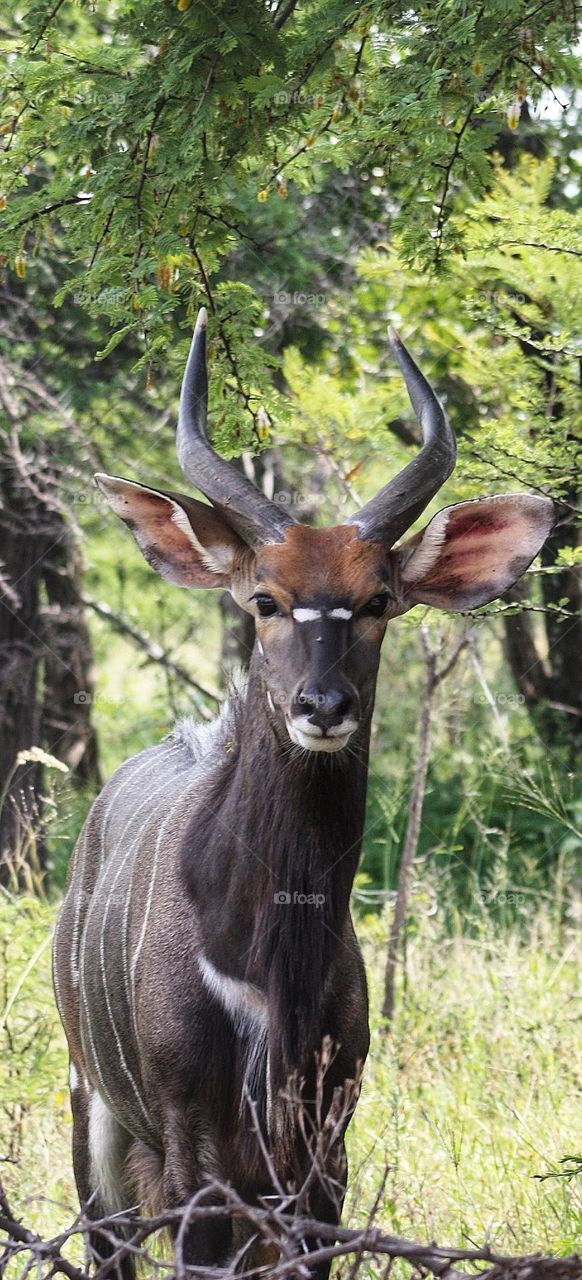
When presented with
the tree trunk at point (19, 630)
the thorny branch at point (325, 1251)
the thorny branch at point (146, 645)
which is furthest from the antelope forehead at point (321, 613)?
the thorny branch at point (146, 645)

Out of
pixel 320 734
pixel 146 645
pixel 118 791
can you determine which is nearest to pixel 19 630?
pixel 146 645

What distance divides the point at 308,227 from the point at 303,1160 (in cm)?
520

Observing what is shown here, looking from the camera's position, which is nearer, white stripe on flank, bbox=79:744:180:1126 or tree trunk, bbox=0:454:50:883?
white stripe on flank, bbox=79:744:180:1126

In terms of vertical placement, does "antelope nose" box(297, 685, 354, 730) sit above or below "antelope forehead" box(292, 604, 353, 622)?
below

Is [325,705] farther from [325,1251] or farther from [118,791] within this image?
[118,791]

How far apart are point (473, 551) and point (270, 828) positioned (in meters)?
0.89

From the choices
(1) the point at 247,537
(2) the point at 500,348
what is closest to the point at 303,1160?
(1) the point at 247,537

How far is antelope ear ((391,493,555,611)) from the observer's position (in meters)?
4.07

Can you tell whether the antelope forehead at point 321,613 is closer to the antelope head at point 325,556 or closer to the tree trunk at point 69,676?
the antelope head at point 325,556

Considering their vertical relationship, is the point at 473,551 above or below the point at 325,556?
above

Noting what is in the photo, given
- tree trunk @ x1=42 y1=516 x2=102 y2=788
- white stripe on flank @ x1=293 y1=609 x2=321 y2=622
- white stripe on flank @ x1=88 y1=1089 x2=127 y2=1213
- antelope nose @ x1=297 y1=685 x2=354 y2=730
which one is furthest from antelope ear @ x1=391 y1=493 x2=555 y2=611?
tree trunk @ x1=42 y1=516 x2=102 y2=788

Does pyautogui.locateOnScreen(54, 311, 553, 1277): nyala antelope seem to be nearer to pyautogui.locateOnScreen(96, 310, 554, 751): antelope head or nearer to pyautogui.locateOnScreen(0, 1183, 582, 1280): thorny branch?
pyautogui.locateOnScreen(96, 310, 554, 751): antelope head

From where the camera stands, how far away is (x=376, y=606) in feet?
12.5

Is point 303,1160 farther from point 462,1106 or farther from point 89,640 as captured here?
point 89,640
